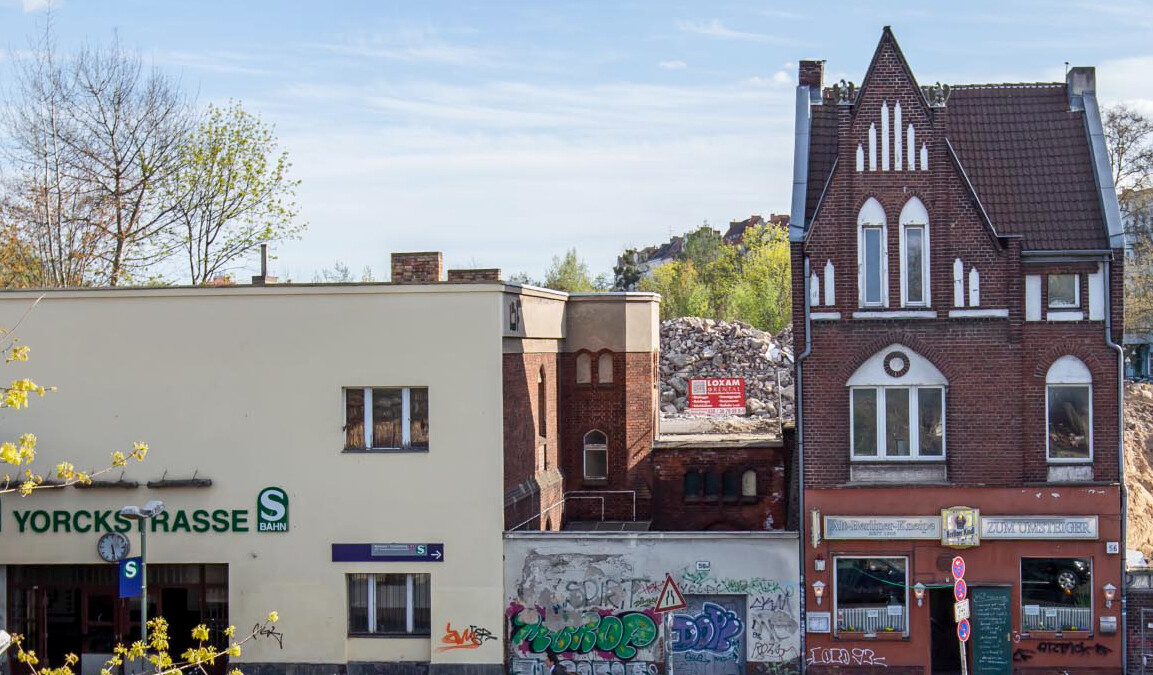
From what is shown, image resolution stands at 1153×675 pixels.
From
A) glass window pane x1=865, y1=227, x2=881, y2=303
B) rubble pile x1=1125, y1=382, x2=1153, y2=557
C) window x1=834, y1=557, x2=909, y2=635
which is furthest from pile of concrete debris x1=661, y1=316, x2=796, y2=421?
glass window pane x1=865, y1=227, x2=881, y2=303

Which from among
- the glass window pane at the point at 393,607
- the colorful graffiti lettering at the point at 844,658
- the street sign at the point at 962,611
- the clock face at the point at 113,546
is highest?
the clock face at the point at 113,546

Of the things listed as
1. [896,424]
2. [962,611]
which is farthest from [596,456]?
[962,611]

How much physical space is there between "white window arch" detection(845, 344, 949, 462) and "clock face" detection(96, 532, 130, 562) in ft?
47.4

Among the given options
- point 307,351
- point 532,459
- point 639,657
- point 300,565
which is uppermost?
point 307,351

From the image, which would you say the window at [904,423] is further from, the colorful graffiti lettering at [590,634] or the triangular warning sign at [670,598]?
the triangular warning sign at [670,598]

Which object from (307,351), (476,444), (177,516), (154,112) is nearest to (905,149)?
(476,444)

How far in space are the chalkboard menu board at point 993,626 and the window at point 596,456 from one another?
39.3ft

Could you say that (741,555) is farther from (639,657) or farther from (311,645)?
(311,645)

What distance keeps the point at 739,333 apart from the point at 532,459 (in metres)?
36.0

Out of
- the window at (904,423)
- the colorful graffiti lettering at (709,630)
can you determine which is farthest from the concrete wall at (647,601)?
the window at (904,423)

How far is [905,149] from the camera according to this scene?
2494 cm

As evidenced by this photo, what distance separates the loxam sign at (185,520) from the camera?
25.8m

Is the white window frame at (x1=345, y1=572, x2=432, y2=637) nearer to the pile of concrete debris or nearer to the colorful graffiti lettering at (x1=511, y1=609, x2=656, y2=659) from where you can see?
the colorful graffiti lettering at (x1=511, y1=609, x2=656, y2=659)

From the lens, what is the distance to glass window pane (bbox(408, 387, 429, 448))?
25.8 meters
